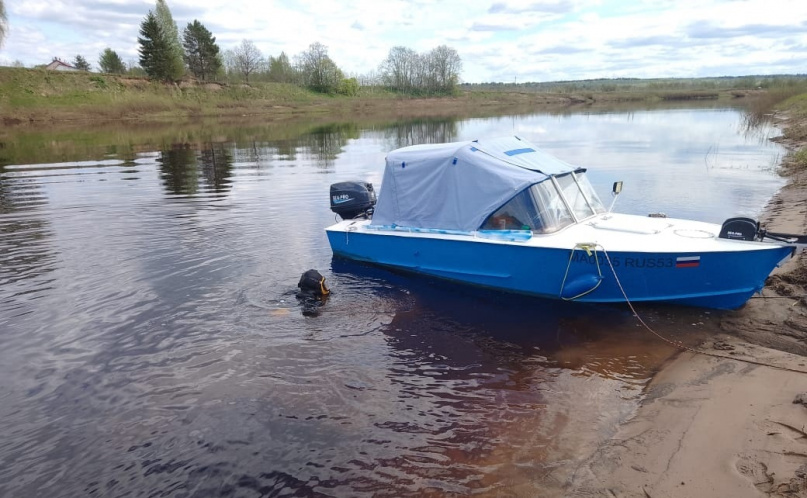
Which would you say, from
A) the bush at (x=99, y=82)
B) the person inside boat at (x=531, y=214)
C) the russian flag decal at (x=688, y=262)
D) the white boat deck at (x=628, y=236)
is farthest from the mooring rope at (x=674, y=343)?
the bush at (x=99, y=82)

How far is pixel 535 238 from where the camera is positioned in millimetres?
8453

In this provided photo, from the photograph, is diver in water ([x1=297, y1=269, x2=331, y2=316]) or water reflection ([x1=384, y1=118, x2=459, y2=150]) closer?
diver in water ([x1=297, y1=269, x2=331, y2=316])

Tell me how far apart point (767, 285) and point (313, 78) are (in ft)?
287

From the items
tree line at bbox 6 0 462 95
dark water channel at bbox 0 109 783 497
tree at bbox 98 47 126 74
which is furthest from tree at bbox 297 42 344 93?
dark water channel at bbox 0 109 783 497

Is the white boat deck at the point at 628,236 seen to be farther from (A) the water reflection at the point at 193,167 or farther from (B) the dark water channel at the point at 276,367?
(A) the water reflection at the point at 193,167

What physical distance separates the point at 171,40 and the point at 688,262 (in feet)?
253

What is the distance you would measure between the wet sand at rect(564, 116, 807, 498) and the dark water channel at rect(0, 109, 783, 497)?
32 centimetres

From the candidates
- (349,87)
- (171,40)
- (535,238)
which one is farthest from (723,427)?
(349,87)

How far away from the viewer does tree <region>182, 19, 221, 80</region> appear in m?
70.9

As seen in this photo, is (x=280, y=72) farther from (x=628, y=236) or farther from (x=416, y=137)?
(x=628, y=236)

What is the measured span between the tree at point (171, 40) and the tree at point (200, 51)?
1.69 metres

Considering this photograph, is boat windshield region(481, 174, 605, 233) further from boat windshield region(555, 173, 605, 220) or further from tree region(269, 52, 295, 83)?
tree region(269, 52, 295, 83)

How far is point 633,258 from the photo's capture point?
7531 millimetres

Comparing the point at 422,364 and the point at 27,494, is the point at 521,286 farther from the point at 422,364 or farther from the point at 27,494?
the point at 27,494
